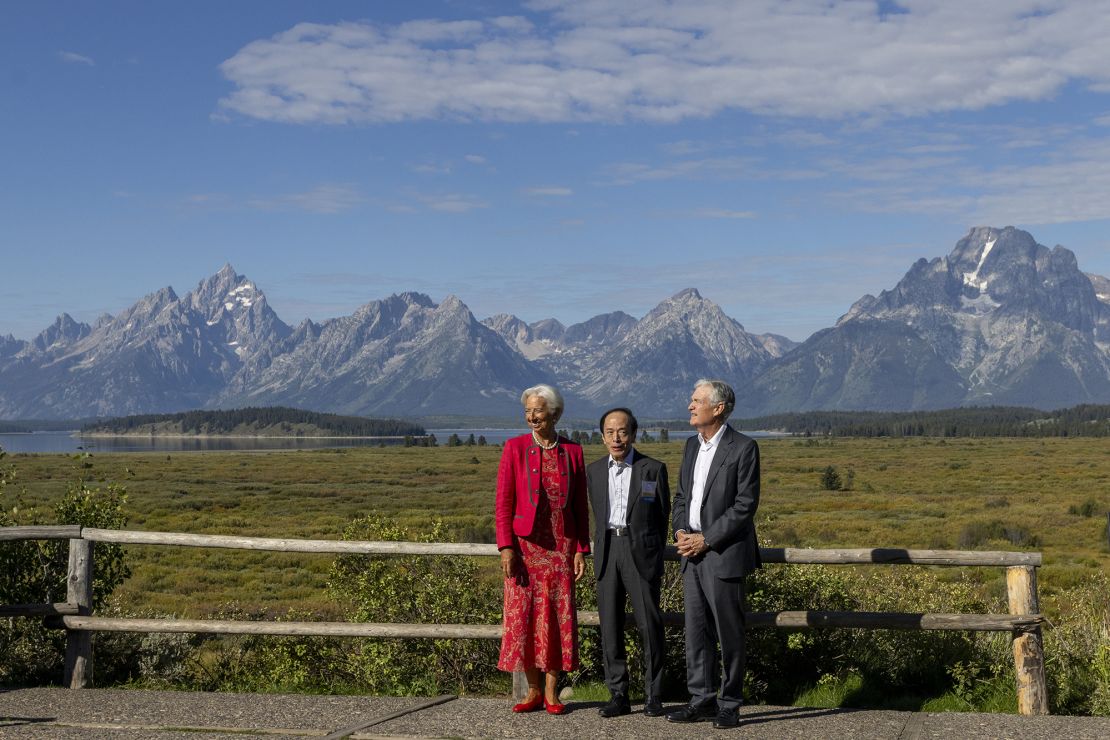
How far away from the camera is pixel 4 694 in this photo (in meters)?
8.18

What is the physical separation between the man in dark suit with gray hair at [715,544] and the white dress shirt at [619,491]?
36cm

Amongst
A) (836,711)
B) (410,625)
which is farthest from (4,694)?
(836,711)

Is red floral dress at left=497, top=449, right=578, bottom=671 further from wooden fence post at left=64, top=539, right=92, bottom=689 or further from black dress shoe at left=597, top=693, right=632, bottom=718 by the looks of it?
wooden fence post at left=64, top=539, right=92, bottom=689

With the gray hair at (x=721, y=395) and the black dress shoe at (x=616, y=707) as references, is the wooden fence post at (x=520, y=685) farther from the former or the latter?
the gray hair at (x=721, y=395)

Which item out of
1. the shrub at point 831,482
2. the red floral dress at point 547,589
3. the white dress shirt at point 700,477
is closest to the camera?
the white dress shirt at point 700,477

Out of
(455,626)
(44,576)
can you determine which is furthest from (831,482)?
(455,626)

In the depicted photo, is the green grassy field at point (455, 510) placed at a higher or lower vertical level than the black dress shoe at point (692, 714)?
lower

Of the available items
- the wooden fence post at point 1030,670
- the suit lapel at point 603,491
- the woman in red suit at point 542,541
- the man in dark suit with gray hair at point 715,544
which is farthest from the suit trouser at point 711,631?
the wooden fence post at point 1030,670

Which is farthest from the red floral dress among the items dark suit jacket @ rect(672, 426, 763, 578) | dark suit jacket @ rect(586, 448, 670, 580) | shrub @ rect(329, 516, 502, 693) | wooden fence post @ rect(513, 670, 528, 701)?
shrub @ rect(329, 516, 502, 693)

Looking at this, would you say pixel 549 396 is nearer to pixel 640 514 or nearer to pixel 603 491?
pixel 603 491

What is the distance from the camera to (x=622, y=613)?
24.4 feet

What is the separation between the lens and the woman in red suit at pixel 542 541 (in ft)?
24.0

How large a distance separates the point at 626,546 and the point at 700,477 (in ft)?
2.28

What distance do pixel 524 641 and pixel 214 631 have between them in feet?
8.78
